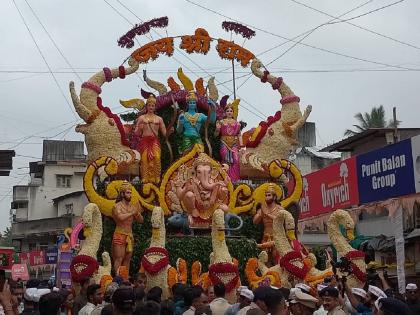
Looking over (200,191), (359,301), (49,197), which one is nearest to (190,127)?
(200,191)

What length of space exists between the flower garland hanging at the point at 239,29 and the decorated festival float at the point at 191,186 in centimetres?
3

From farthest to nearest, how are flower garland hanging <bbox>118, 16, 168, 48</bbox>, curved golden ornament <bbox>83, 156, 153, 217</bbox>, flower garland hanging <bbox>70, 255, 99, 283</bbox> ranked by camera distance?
flower garland hanging <bbox>118, 16, 168, 48</bbox> < curved golden ornament <bbox>83, 156, 153, 217</bbox> < flower garland hanging <bbox>70, 255, 99, 283</bbox>

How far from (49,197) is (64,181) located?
60.2 inches

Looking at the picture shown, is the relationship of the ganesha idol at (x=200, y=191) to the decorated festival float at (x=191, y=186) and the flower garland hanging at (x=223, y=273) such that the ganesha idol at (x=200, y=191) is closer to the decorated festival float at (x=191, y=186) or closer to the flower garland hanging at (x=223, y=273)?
the decorated festival float at (x=191, y=186)

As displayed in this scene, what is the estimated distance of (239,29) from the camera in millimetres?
19281

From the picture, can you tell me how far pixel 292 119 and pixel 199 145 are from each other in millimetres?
2966

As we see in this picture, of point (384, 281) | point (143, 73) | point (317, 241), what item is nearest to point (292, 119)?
point (143, 73)

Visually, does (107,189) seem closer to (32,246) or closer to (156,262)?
(156,262)

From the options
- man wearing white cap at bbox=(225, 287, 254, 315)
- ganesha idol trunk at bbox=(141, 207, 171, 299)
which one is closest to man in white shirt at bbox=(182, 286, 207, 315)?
man wearing white cap at bbox=(225, 287, 254, 315)

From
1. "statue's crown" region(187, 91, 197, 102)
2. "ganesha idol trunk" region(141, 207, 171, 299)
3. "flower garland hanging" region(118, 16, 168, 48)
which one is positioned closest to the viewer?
"ganesha idol trunk" region(141, 207, 171, 299)

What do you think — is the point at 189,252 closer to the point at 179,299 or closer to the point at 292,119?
the point at 292,119

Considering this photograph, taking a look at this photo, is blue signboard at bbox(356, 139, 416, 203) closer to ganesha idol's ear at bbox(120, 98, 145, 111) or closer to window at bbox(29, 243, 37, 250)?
ganesha idol's ear at bbox(120, 98, 145, 111)

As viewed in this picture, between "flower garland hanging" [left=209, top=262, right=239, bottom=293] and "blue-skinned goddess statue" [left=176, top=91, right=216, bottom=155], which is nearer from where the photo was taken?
"flower garland hanging" [left=209, top=262, right=239, bottom=293]

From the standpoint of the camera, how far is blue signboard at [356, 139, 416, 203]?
1462cm
